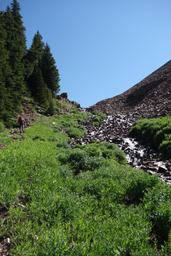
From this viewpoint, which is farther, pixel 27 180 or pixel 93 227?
pixel 27 180

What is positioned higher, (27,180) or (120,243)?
(27,180)

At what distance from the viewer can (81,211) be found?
1007cm

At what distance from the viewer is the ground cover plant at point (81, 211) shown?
8163 mm

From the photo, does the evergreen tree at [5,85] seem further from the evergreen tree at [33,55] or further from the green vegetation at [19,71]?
the evergreen tree at [33,55]

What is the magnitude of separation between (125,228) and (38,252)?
2254 millimetres

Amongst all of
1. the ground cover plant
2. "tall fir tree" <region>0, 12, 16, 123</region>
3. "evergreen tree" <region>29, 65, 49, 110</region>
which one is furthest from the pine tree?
the ground cover plant

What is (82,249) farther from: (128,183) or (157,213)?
(128,183)

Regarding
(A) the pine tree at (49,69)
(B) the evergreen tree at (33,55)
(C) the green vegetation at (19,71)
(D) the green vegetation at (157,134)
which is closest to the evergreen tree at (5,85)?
(C) the green vegetation at (19,71)

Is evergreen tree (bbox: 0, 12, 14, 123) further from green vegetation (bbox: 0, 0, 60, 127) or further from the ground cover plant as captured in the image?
the ground cover plant

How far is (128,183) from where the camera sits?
12.8 m

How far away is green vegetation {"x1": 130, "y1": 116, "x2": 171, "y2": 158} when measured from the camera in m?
21.8

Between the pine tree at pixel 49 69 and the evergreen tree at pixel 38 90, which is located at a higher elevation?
the pine tree at pixel 49 69

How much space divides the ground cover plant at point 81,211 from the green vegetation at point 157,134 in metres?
6.88

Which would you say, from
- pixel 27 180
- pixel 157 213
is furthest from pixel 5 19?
pixel 157 213
